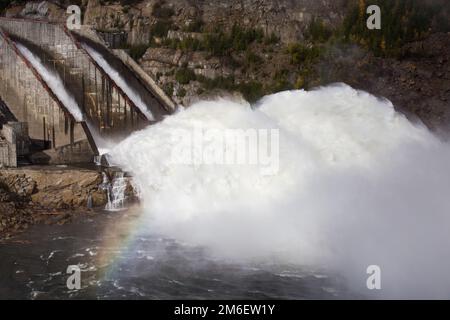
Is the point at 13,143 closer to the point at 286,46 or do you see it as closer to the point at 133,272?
the point at 133,272

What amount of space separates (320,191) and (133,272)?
7894 millimetres

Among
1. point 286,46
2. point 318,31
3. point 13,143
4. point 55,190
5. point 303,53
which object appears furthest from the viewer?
point 318,31

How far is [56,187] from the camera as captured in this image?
21.4 m

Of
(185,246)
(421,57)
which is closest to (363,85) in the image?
(421,57)

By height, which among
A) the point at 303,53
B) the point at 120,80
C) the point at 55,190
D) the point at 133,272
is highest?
the point at 303,53

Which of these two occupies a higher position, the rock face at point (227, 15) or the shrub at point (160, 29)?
the rock face at point (227, 15)

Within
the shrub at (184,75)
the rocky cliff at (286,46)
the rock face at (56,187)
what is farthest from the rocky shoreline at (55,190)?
the shrub at (184,75)

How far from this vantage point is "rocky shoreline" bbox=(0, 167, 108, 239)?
2095cm

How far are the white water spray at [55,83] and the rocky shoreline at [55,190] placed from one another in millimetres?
6237

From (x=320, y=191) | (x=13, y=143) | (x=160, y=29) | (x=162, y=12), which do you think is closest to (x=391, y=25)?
(x=160, y=29)

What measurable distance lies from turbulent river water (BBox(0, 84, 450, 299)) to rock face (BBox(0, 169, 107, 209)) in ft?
4.93

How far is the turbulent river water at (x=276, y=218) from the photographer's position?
50.4ft

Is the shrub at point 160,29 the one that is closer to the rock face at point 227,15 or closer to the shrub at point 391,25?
the rock face at point 227,15

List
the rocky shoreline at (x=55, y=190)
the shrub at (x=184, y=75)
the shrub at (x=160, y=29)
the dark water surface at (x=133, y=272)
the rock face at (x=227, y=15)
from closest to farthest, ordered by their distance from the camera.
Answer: the dark water surface at (x=133, y=272) < the rocky shoreline at (x=55, y=190) < the shrub at (x=184, y=75) < the rock face at (x=227, y=15) < the shrub at (x=160, y=29)
